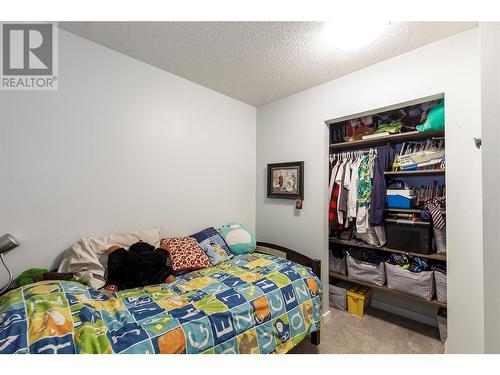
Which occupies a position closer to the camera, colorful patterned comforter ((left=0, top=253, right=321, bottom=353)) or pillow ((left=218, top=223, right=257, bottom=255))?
colorful patterned comforter ((left=0, top=253, right=321, bottom=353))

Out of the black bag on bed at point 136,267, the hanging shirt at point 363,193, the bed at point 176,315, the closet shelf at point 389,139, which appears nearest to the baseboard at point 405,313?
the hanging shirt at point 363,193

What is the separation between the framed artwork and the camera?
2.40 meters

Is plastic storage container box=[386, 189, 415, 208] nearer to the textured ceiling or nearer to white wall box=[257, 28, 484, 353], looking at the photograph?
white wall box=[257, 28, 484, 353]

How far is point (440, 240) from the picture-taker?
6.34ft

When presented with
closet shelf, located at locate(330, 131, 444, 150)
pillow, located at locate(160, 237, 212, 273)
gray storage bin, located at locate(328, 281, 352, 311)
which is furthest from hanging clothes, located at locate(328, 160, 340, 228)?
pillow, located at locate(160, 237, 212, 273)

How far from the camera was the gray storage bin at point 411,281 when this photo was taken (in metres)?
1.90

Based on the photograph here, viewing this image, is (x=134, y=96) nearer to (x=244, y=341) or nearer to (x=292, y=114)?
(x=292, y=114)

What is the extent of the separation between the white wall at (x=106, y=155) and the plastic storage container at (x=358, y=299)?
1.67 m

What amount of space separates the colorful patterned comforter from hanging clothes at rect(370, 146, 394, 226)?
0.92 metres

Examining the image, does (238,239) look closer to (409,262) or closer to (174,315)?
(174,315)

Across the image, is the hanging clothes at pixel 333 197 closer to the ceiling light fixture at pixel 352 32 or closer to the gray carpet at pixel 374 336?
the gray carpet at pixel 374 336

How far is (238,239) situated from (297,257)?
618mm

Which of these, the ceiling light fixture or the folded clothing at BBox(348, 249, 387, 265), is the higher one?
the ceiling light fixture
